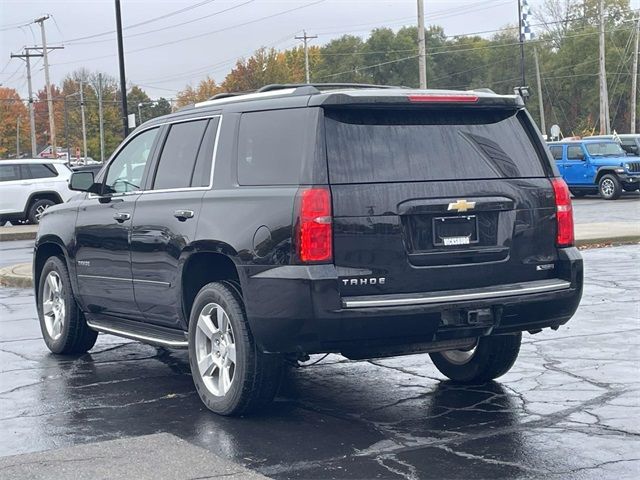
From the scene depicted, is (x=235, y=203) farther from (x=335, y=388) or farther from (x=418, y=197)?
(x=335, y=388)

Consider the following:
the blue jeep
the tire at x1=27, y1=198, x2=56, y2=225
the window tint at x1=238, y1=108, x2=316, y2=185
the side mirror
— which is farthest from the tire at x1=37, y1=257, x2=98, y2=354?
the blue jeep

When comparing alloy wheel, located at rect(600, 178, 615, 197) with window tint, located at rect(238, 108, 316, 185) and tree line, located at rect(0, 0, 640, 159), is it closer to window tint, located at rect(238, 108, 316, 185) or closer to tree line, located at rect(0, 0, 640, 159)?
window tint, located at rect(238, 108, 316, 185)

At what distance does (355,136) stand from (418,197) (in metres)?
0.51

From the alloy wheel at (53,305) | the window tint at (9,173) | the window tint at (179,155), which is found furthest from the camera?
the window tint at (9,173)

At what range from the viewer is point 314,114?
6070 millimetres

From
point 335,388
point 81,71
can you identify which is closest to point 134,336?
point 335,388

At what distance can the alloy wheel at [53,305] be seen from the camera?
29.7 ft

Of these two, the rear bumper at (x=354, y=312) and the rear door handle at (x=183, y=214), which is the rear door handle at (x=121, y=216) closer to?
the rear door handle at (x=183, y=214)

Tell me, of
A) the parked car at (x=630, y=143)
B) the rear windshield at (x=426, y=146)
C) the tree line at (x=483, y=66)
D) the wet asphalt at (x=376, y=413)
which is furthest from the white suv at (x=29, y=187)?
the tree line at (x=483, y=66)

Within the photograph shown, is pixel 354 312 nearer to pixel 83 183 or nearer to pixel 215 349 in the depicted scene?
pixel 215 349

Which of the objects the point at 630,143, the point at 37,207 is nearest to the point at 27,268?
the point at 37,207

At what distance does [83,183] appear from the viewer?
8.38 metres

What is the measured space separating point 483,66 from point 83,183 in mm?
95570

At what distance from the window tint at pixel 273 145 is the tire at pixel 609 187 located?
28.2 meters
